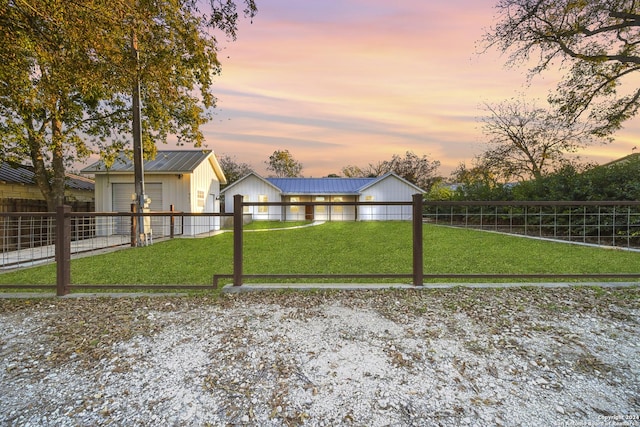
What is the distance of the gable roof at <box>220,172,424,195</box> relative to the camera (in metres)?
22.8

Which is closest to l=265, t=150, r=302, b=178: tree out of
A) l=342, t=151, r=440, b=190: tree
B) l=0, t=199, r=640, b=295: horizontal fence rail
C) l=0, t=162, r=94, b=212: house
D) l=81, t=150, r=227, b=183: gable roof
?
l=342, t=151, r=440, b=190: tree

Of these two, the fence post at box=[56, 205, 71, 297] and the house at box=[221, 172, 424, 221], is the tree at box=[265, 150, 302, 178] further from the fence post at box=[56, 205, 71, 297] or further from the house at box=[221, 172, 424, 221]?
the fence post at box=[56, 205, 71, 297]

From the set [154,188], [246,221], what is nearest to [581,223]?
[246,221]

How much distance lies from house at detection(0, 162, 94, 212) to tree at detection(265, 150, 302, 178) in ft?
98.0

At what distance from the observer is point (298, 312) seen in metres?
3.62

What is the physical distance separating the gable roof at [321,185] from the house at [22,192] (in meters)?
9.53

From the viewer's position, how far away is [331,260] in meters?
7.45

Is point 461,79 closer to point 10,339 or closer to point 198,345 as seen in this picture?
point 198,345

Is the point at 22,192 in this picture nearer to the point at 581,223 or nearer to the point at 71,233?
the point at 71,233

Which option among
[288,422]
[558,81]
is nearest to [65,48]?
[288,422]

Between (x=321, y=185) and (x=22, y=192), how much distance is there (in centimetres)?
1739

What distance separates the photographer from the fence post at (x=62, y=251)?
4.27 meters

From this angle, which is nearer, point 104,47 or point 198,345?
point 198,345

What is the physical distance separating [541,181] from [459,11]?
8.74 metres
